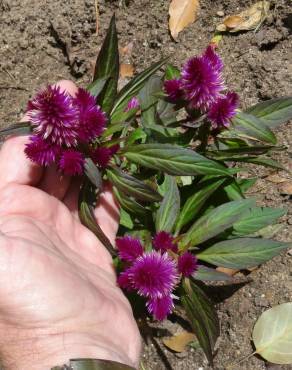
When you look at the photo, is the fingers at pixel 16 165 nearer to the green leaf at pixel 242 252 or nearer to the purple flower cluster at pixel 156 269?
the purple flower cluster at pixel 156 269

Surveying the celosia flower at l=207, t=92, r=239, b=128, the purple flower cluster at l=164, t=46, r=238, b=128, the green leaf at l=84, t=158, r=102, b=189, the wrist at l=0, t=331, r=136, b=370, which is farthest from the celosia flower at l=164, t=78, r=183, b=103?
the wrist at l=0, t=331, r=136, b=370

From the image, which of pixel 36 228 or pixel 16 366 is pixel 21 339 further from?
pixel 36 228

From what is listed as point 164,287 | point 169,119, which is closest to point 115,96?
point 169,119

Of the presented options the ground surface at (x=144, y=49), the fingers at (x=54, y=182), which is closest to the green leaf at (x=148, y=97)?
the fingers at (x=54, y=182)

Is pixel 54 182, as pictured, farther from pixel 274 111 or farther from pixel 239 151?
pixel 274 111

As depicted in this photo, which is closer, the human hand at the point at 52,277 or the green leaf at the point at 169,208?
the human hand at the point at 52,277

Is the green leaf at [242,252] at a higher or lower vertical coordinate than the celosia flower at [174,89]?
lower
